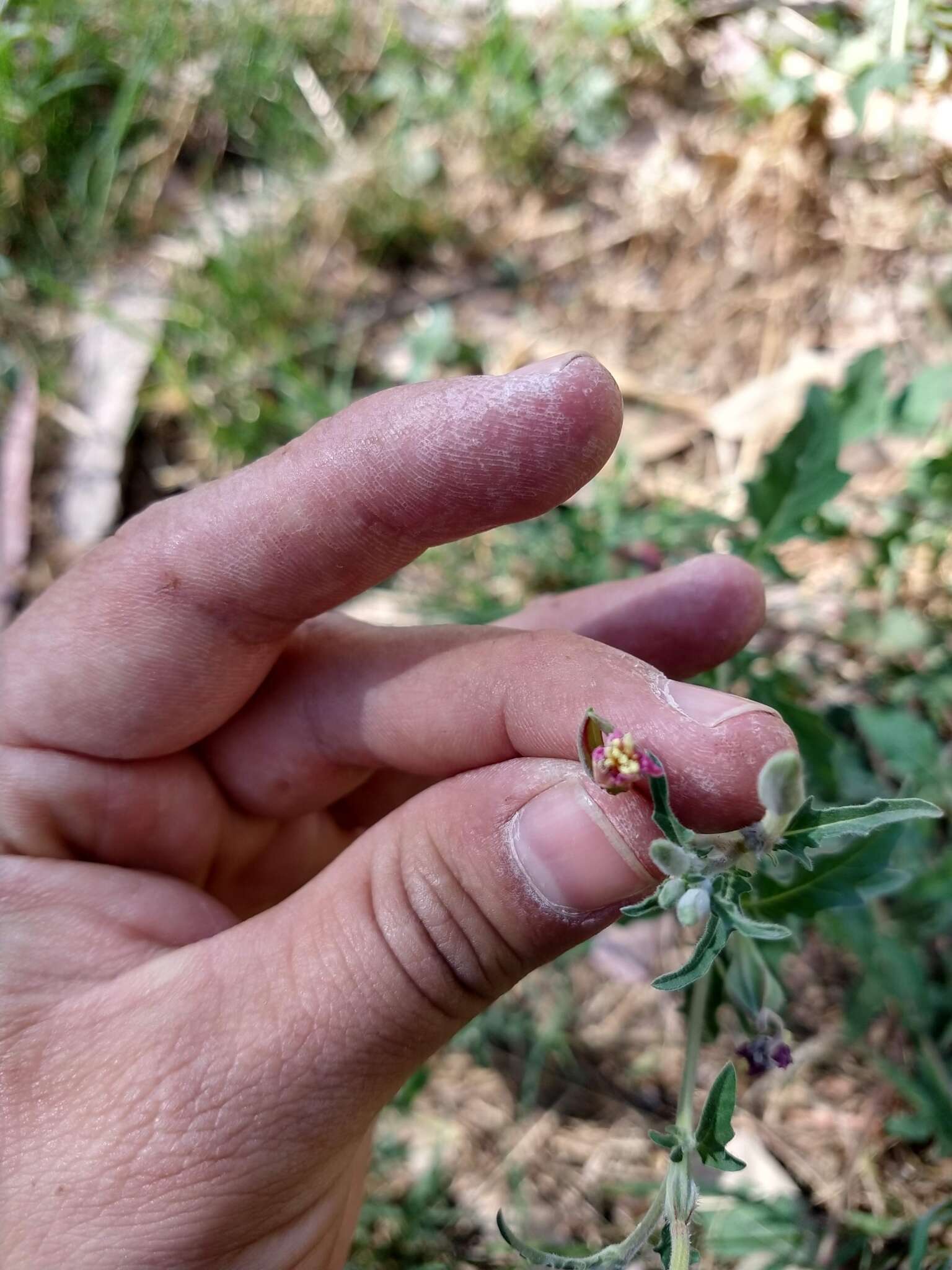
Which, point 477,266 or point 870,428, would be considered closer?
point 870,428

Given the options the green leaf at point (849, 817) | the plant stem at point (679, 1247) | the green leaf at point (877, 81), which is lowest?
the plant stem at point (679, 1247)

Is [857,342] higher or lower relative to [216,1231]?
lower

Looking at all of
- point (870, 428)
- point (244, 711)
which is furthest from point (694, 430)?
point (244, 711)

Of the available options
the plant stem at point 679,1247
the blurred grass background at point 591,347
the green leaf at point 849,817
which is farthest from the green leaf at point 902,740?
the plant stem at point 679,1247

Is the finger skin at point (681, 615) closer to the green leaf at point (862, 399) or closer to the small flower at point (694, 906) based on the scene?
the small flower at point (694, 906)

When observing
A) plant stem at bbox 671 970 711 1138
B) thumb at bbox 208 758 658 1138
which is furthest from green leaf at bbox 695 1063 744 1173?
thumb at bbox 208 758 658 1138

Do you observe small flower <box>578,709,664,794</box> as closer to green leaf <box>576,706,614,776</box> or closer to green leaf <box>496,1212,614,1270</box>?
green leaf <box>576,706,614,776</box>

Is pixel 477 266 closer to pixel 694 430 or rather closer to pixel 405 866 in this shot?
pixel 694 430
